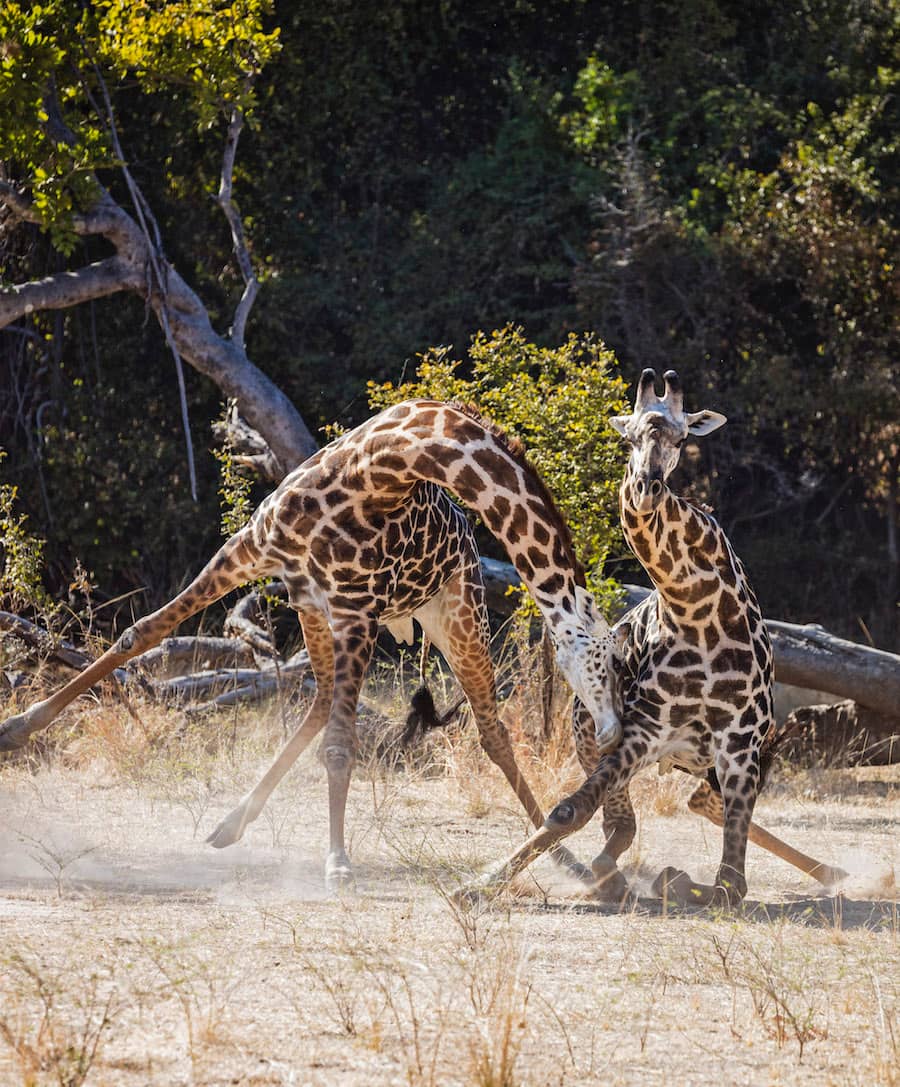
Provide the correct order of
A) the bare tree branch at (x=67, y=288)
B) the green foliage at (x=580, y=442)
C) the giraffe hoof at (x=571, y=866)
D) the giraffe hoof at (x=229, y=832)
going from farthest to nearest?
the bare tree branch at (x=67, y=288), the green foliage at (x=580, y=442), the giraffe hoof at (x=229, y=832), the giraffe hoof at (x=571, y=866)

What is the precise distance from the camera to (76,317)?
13992mm

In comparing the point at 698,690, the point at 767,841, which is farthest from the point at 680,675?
the point at 767,841

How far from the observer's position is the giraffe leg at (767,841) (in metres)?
6.21

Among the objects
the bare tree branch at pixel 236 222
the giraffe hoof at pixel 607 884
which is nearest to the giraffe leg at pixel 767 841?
the giraffe hoof at pixel 607 884

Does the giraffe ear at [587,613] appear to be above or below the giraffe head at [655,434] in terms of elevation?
below

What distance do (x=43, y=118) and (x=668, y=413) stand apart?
6621mm

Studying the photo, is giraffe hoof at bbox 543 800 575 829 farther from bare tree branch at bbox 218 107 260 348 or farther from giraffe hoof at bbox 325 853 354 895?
bare tree branch at bbox 218 107 260 348

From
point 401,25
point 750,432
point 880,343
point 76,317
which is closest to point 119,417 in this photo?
point 76,317

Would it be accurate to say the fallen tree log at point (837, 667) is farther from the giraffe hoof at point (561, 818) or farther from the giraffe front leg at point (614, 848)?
the giraffe hoof at point (561, 818)

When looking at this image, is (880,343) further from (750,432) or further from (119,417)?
(119,417)

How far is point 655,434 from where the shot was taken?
538 cm

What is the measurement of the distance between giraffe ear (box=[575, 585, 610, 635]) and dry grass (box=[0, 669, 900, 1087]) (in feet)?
3.50

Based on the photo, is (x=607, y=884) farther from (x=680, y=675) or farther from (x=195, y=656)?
(x=195, y=656)

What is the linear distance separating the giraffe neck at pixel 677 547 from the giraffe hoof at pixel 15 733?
9.47 ft
